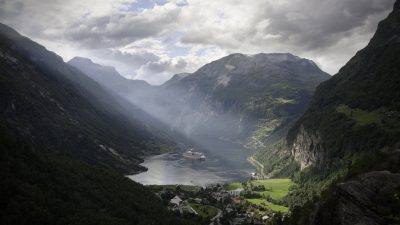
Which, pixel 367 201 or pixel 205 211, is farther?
pixel 205 211

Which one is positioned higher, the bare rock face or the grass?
the bare rock face

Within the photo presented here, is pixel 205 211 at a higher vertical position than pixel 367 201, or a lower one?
lower

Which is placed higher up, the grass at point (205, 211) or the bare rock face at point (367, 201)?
the bare rock face at point (367, 201)

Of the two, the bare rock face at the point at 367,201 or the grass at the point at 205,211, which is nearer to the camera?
the bare rock face at the point at 367,201

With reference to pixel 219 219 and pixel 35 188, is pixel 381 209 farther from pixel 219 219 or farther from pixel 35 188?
pixel 219 219

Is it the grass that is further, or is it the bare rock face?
the grass
